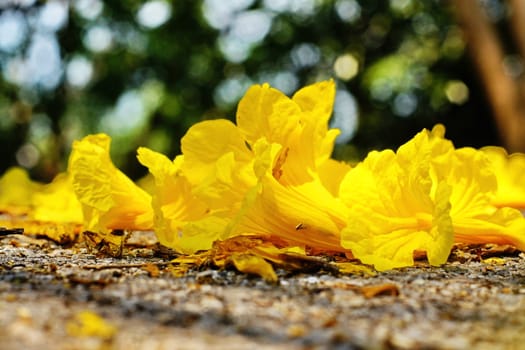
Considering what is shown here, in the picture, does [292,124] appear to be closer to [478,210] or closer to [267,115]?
[267,115]

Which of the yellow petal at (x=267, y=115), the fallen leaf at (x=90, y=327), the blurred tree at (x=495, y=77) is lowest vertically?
the fallen leaf at (x=90, y=327)

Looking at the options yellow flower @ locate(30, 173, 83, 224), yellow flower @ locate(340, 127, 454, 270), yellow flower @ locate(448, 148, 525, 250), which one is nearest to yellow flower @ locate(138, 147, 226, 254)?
yellow flower @ locate(340, 127, 454, 270)

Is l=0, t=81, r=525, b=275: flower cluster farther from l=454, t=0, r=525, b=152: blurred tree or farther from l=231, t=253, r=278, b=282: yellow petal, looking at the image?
l=454, t=0, r=525, b=152: blurred tree

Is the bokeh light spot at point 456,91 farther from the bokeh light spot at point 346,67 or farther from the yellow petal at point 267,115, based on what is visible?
the yellow petal at point 267,115

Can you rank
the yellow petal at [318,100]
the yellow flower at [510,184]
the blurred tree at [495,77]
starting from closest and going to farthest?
the yellow petal at [318,100] < the yellow flower at [510,184] < the blurred tree at [495,77]

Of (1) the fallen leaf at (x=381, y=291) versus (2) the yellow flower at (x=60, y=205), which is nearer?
(1) the fallen leaf at (x=381, y=291)

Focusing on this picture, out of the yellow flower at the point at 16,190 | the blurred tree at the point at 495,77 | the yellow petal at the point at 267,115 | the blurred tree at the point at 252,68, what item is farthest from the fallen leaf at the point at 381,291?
the blurred tree at the point at 252,68

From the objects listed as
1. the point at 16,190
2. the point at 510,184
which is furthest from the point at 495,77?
the point at 16,190
